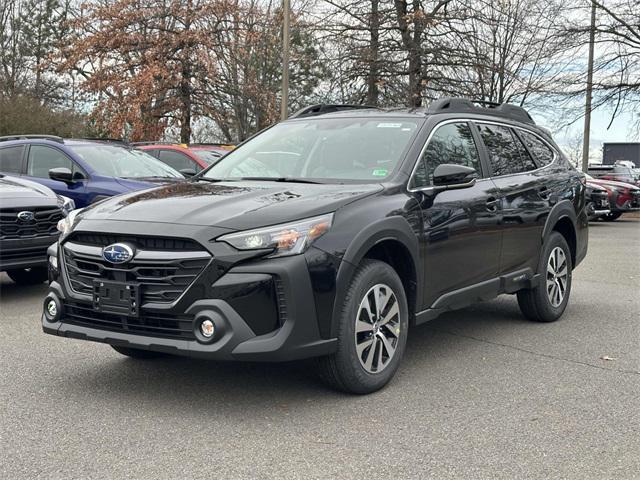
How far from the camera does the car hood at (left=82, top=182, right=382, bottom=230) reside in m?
3.95

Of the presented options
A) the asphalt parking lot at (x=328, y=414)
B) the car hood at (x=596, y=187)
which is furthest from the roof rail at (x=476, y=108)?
the car hood at (x=596, y=187)

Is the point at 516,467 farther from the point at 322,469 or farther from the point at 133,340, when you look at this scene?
the point at 133,340

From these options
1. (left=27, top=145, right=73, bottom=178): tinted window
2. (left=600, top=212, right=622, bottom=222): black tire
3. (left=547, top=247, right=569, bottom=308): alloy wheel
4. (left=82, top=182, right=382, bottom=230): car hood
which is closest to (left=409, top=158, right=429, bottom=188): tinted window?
(left=82, top=182, right=382, bottom=230): car hood

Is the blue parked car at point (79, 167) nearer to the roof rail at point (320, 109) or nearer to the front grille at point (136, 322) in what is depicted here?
the roof rail at point (320, 109)

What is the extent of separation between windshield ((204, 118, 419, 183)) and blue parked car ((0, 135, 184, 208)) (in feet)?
12.4

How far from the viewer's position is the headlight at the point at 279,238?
3.83 metres

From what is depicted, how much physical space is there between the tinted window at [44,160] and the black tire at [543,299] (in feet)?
19.3

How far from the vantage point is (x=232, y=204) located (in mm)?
4164

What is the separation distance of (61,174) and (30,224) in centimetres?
152

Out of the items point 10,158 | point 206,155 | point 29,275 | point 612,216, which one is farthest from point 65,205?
point 612,216

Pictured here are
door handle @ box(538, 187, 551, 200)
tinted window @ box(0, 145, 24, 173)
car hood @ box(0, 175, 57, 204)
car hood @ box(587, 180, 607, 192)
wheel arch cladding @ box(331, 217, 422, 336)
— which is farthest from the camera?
car hood @ box(587, 180, 607, 192)

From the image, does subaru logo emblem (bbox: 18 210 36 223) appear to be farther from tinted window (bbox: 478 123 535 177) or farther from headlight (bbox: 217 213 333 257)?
tinted window (bbox: 478 123 535 177)

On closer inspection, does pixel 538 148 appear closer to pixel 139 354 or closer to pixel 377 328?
pixel 377 328

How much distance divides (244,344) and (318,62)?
921 inches
